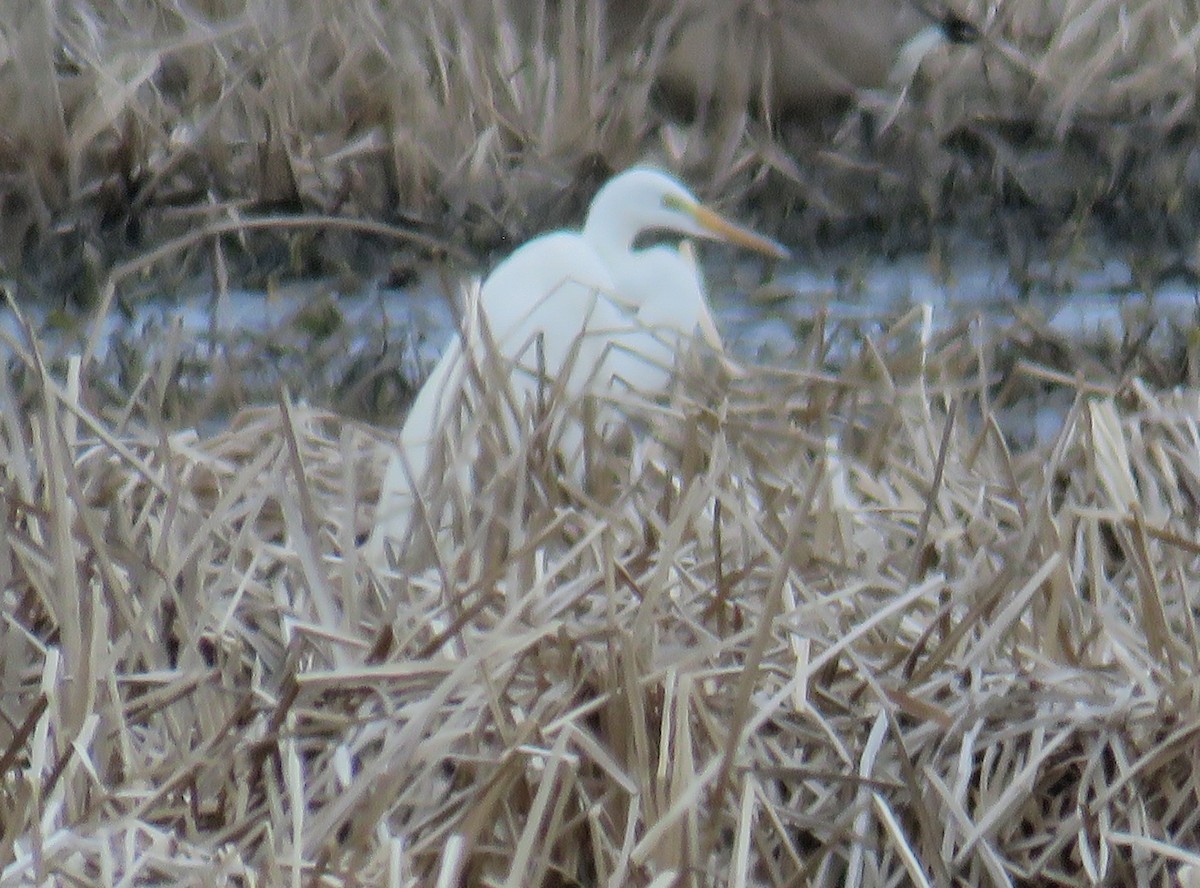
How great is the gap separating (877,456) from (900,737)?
554 millimetres

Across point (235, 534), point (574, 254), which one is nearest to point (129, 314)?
point (574, 254)

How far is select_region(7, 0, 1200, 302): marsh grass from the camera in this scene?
119 inches

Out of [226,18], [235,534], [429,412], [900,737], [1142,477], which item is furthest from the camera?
[226,18]

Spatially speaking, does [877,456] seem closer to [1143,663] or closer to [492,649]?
[1143,663]

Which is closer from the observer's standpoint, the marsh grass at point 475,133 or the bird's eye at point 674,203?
the bird's eye at point 674,203

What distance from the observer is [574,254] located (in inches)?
85.0

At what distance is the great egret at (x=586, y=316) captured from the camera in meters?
1.59

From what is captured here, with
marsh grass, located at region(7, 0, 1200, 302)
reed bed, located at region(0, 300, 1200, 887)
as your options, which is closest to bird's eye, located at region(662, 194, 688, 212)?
marsh grass, located at region(7, 0, 1200, 302)

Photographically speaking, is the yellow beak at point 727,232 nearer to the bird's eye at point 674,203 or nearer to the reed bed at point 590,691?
the bird's eye at point 674,203

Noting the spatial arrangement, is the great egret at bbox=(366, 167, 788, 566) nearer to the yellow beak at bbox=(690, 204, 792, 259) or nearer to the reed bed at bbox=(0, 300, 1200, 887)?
the yellow beak at bbox=(690, 204, 792, 259)

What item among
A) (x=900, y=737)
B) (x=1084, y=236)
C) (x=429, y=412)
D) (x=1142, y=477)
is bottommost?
(x=1084, y=236)

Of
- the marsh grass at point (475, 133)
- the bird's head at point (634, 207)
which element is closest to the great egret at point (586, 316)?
the bird's head at point (634, 207)

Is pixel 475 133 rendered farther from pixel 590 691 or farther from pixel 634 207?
pixel 590 691

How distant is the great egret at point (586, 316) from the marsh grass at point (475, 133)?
0.43 metres
